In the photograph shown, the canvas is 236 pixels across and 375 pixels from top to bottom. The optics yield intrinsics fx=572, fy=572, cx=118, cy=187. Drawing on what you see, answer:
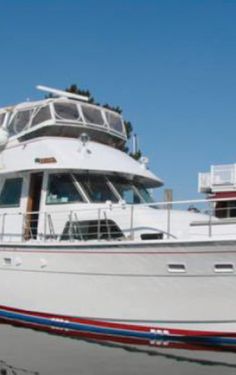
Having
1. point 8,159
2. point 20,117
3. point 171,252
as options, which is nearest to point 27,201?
point 8,159

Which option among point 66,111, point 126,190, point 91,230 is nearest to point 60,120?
point 66,111

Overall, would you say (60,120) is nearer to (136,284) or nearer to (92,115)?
(92,115)

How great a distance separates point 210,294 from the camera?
942 centimetres

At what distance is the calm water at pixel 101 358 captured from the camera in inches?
333

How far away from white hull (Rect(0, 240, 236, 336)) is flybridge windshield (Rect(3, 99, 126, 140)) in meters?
3.22

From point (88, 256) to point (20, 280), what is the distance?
1.87 metres

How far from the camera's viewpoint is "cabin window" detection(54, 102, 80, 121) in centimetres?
1304

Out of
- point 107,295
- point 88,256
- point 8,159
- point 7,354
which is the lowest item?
point 7,354

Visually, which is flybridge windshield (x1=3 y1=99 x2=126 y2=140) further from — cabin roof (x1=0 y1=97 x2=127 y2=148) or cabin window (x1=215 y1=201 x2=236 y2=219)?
cabin window (x1=215 y1=201 x2=236 y2=219)

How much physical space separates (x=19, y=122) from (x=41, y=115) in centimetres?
69

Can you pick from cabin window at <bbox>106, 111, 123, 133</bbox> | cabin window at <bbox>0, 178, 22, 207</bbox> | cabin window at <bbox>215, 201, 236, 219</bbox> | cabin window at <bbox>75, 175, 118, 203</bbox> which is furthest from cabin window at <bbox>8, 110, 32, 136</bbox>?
cabin window at <bbox>215, 201, 236, 219</bbox>

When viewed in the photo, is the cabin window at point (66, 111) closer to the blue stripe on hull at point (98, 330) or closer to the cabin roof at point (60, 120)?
the cabin roof at point (60, 120)

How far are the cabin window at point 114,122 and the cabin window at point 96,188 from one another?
2.20m

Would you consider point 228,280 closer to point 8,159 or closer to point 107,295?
point 107,295
